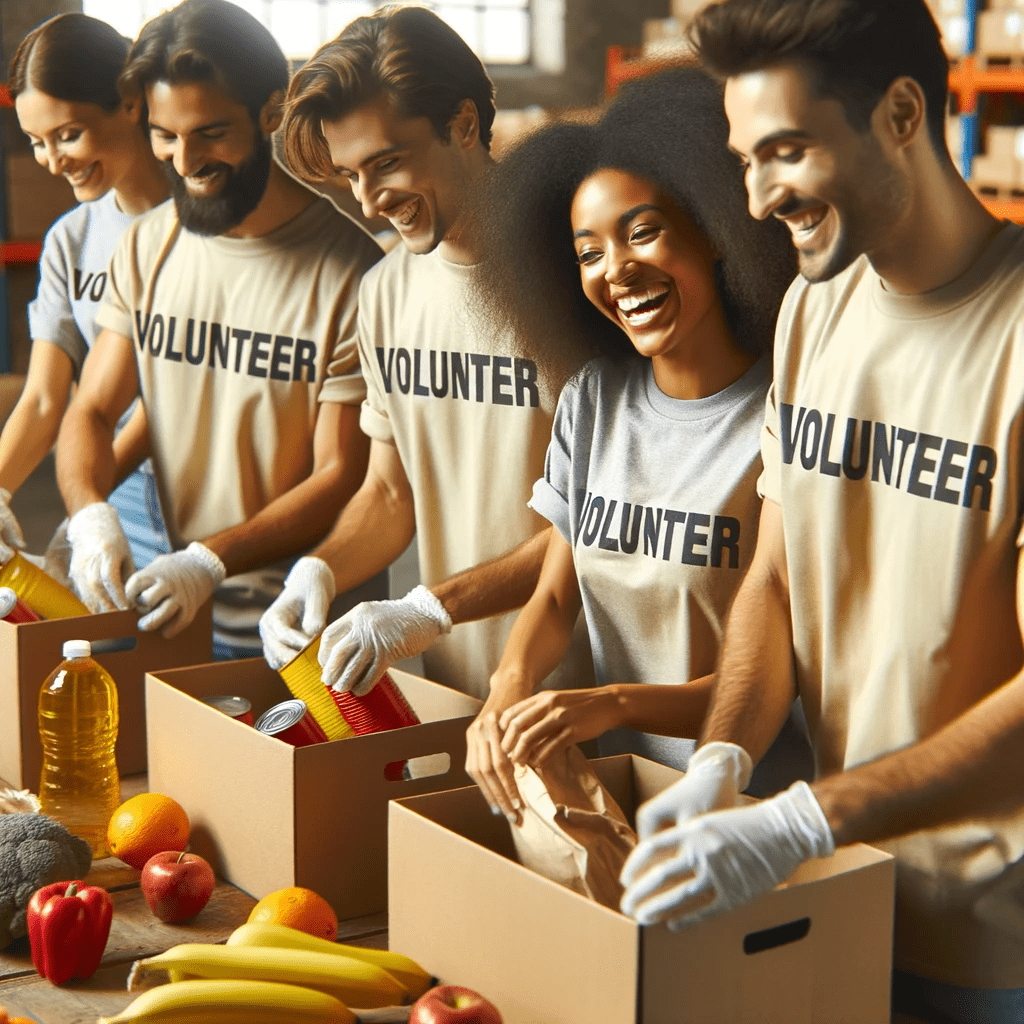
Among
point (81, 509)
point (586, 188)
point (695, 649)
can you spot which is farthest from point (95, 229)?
point (695, 649)

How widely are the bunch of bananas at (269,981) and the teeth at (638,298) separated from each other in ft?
2.68

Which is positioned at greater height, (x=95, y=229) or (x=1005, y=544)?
(x=95, y=229)

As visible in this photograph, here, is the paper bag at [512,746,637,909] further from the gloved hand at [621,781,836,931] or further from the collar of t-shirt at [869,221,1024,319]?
the collar of t-shirt at [869,221,1024,319]

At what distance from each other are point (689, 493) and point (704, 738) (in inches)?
13.9

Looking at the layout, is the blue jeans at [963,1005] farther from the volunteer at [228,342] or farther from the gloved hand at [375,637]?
the volunteer at [228,342]

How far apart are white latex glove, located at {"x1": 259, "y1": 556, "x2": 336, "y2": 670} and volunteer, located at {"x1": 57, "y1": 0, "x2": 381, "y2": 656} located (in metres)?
0.18

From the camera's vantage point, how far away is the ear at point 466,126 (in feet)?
6.57

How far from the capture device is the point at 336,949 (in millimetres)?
1311

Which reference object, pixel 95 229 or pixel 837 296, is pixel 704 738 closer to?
pixel 837 296

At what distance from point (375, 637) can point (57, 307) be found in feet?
5.05

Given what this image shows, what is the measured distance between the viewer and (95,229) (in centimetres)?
282

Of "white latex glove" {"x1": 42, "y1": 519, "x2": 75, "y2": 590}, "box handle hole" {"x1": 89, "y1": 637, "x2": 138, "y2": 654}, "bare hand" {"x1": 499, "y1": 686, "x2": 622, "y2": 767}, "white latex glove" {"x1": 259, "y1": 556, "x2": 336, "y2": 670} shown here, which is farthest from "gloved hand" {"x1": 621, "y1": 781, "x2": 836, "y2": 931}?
"white latex glove" {"x1": 42, "y1": 519, "x2": 75, "y2": 590}

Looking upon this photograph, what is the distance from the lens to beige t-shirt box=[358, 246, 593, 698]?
6.63 feet

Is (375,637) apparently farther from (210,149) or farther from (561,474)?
(210,149)
